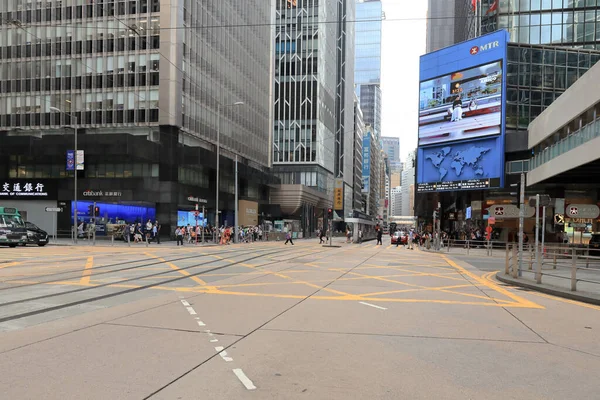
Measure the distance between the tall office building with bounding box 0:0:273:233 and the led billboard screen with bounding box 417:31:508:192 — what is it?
79.7ft

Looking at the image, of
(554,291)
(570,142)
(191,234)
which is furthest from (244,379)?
(191,234)

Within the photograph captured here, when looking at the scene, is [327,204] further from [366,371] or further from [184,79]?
[366,371]

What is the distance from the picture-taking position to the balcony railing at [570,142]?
2243 centimetres

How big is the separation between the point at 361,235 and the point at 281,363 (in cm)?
4796

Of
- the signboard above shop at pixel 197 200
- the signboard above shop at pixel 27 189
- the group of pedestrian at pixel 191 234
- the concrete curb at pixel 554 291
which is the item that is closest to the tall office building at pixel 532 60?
the concrete curb at pixel 554 291

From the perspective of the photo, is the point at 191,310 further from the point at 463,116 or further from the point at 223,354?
the point at 463,116

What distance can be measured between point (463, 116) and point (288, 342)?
146 ft

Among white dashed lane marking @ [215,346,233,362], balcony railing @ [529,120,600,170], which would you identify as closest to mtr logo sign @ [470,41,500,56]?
balcony railing @ [529,120,600,170]

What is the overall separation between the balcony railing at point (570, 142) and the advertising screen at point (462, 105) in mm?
9389

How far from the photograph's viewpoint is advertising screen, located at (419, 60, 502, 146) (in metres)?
43.6

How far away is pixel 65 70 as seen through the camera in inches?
1879

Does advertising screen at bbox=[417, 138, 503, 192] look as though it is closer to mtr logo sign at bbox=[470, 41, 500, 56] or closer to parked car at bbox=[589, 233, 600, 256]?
mtr logo sign at bbox=[470, 41, 500, 56]

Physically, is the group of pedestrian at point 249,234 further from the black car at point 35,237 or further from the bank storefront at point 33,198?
the black car at point 35,237

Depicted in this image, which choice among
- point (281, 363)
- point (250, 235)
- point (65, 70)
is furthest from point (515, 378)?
point (65, 70)
